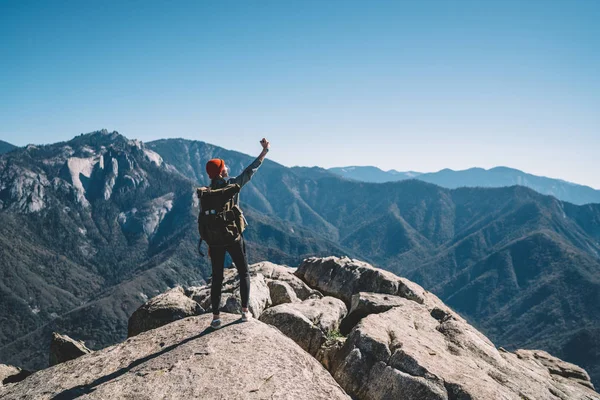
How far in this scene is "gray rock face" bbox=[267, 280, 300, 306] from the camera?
22047mm

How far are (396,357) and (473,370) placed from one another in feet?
11.2

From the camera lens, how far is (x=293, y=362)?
38.6 feet

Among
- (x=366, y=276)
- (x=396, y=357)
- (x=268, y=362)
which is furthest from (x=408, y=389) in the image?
(x=366, y=276)

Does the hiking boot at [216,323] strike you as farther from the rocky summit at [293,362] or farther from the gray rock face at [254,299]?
the gray rock face at [254,299]

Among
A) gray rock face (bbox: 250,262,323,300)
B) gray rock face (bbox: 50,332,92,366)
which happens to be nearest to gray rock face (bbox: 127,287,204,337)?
gray rock face (bbox: 50,332,92,366)

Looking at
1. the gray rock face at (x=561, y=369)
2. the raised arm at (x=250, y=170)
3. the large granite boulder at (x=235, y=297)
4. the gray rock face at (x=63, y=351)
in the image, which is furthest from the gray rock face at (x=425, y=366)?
the gray rock face at (x=63, y=351)

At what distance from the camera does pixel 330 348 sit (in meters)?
15.2

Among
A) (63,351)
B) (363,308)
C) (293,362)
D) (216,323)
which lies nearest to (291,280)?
(363,308)

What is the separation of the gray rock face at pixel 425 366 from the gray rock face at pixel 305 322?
1637 millimetres

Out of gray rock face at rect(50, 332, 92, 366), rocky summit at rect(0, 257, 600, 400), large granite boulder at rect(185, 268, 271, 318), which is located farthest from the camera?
gray rock face at rect(50, 332, 92, 366)

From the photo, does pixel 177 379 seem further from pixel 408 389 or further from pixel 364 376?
pixel 408 389

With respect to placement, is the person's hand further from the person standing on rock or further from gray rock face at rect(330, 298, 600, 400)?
gray rock face at rect(330, 298, 600, 400)

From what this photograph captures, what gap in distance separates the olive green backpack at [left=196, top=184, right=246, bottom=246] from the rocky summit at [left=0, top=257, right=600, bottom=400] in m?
3.65

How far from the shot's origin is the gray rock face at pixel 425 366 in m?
11.9
